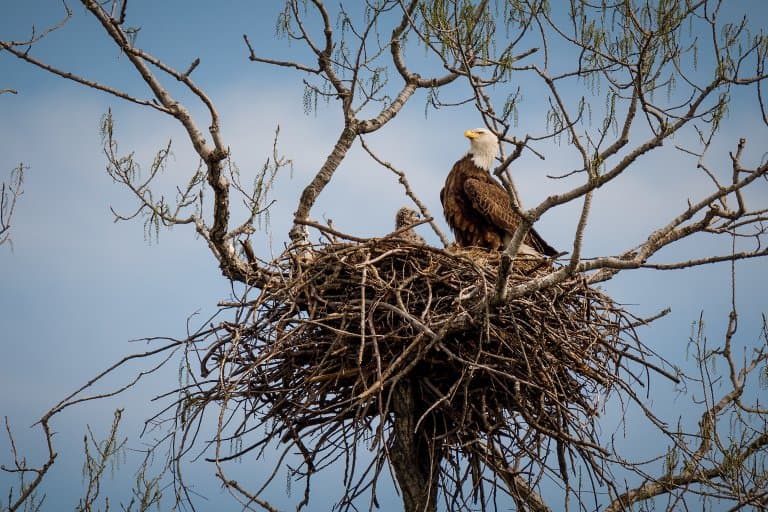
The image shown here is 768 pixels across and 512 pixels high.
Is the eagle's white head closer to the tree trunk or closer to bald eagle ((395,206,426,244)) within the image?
bald eagle ((395,206,426,244))

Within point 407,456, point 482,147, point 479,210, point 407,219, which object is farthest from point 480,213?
point 407,456

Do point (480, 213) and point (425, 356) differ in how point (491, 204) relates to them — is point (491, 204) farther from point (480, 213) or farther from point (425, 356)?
point (425, 356)

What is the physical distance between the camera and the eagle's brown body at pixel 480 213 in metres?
7.35

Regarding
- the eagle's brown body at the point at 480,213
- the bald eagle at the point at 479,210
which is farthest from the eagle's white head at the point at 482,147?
the eagle's brown body at the point at 480,213

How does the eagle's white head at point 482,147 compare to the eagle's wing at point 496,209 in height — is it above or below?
above

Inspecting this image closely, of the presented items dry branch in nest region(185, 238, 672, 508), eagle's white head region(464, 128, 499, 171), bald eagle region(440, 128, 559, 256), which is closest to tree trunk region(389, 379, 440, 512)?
dry branch in nest region(185, 238, 672, 508)

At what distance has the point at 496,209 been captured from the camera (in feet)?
24.2

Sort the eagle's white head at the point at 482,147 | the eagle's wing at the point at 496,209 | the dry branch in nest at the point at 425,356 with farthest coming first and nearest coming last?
1. the eagle's white head at the point at 482,147
2. the eagle's wing at the point at 496,209
3. the dry branch in nest at the point at 425,356

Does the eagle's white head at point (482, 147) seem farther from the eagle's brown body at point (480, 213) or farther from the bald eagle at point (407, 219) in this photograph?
the bald eagle at point (407, 219)

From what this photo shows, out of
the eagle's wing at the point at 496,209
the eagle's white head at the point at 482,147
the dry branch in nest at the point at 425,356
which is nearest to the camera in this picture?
the dry branch in nest at the point at 425,356

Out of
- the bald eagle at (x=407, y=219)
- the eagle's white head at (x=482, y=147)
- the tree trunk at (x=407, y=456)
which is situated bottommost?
the tree trunk at (x=407, y=456)

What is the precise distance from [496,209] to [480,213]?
147mm

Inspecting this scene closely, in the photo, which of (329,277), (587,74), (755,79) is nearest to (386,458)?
(329,277)

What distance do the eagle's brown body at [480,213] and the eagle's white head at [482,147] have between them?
0.19m
